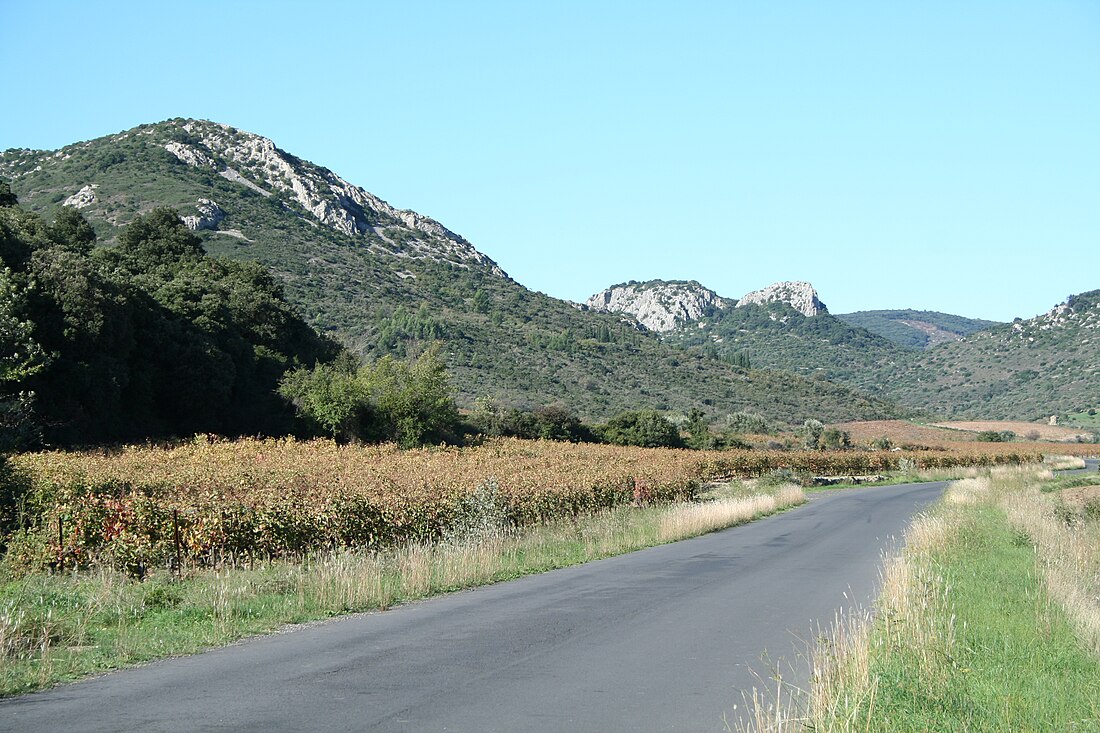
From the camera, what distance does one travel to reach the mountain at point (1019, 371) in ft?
413

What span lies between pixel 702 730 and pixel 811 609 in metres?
6.23

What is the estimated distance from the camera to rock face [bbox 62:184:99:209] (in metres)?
88.4

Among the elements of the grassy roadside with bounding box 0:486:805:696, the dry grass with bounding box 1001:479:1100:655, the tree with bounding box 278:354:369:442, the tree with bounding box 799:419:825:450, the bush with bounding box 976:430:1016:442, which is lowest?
the dry grass with bounding box 1001:479:1100:655

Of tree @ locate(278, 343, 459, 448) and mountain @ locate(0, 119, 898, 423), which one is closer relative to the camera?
tree @ locate(278, 343, 459, 448)

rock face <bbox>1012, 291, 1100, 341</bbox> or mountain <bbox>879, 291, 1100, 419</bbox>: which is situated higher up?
rock face <bbox>1012, 291, 1100, 341</bbox>

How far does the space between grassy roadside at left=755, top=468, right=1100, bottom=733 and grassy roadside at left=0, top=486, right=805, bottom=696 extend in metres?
6.41

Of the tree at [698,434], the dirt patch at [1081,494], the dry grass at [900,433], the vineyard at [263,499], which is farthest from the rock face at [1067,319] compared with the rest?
the vineyard at [263,499]

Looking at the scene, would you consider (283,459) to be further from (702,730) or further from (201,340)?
(702,730)

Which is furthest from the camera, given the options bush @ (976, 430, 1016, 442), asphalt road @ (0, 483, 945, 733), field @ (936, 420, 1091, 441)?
field @ (936, 420, 1091, 441)

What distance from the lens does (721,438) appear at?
2734 inches

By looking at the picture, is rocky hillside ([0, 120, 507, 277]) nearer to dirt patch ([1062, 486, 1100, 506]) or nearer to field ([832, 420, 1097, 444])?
field ([832, 420, 1097, 444])

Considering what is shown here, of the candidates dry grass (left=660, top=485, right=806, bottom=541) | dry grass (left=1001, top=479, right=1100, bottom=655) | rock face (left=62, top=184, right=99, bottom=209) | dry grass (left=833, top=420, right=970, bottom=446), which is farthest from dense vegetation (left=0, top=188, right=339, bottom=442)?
dry grass (left=833, top=420, right=970, bottom=446)

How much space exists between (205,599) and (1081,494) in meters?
35.6

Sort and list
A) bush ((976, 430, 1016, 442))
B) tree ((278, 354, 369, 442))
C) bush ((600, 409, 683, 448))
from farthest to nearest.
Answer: bush ((976, 430, 1016, 442))
bush ((600, 409, 683, 448))
tree ((278, 354, 369, 442))
